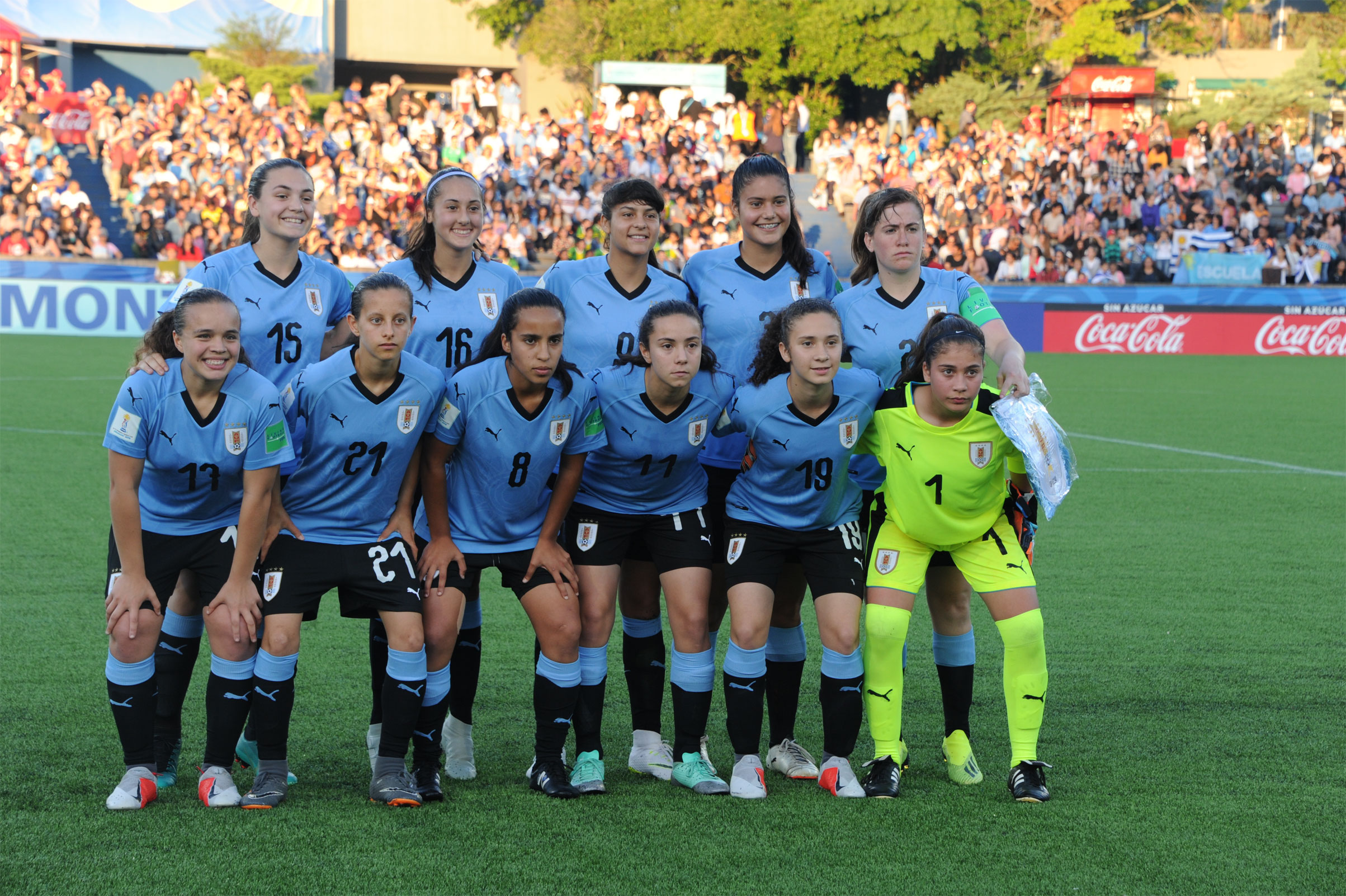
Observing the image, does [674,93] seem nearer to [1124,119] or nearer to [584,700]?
[1124,119]

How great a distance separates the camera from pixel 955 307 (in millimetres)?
4578

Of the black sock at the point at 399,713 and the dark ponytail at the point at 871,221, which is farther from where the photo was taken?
the dark ponytail at the point at 871,221

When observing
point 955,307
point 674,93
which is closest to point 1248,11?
point 674,93

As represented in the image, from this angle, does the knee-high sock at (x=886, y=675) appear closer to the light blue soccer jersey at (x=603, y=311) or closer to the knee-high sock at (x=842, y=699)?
the knee-high sock at (x=842, y=699)

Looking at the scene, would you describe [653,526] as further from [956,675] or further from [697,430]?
[956,675]

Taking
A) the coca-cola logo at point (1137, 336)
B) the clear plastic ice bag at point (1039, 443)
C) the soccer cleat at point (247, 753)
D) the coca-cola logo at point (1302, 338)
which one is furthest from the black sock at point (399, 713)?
the coca-cola logo at point (1302, 338)

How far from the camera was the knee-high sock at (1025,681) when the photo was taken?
163 inches

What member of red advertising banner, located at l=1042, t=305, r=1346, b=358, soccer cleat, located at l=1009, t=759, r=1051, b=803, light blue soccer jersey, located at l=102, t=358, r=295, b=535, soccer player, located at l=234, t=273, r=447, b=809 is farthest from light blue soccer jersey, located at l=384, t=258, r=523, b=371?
red advertising banner, located at l=1042, t=305, r=1346, b=358

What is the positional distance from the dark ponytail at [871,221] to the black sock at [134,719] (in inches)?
106

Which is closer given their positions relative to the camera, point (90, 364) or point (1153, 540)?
point (1153, 540)

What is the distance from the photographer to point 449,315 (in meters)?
4.50

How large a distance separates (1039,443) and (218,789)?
272 centimetres

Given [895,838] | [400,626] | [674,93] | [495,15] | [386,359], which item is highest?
[495,15]

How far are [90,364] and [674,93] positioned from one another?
55.5ft
